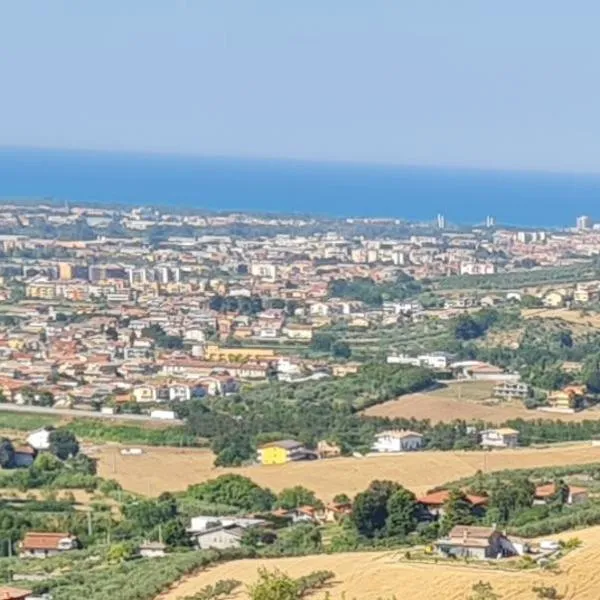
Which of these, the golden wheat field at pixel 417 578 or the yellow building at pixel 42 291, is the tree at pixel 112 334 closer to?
the yellow building at pixel 42 291

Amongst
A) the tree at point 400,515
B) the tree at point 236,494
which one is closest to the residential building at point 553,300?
the tree at point 236,494

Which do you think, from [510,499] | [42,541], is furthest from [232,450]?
[42,541]

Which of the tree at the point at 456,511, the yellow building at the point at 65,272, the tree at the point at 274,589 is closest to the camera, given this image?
the tree at the point at 274,589

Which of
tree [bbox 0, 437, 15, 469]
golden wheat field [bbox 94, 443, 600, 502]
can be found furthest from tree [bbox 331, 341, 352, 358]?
tree [bbox 0, 437, 15, 469]

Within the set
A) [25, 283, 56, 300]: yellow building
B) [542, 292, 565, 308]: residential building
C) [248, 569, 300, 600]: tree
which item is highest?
[25, 283, 56, 300]: yellow building

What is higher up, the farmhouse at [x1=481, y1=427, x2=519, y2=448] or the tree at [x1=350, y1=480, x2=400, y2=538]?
the tree at [x1=350, y1=480, x2=400, y2=538]

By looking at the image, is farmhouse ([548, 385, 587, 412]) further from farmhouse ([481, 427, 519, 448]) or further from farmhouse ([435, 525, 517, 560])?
farmhouse ([435, 525, 517, 560])
